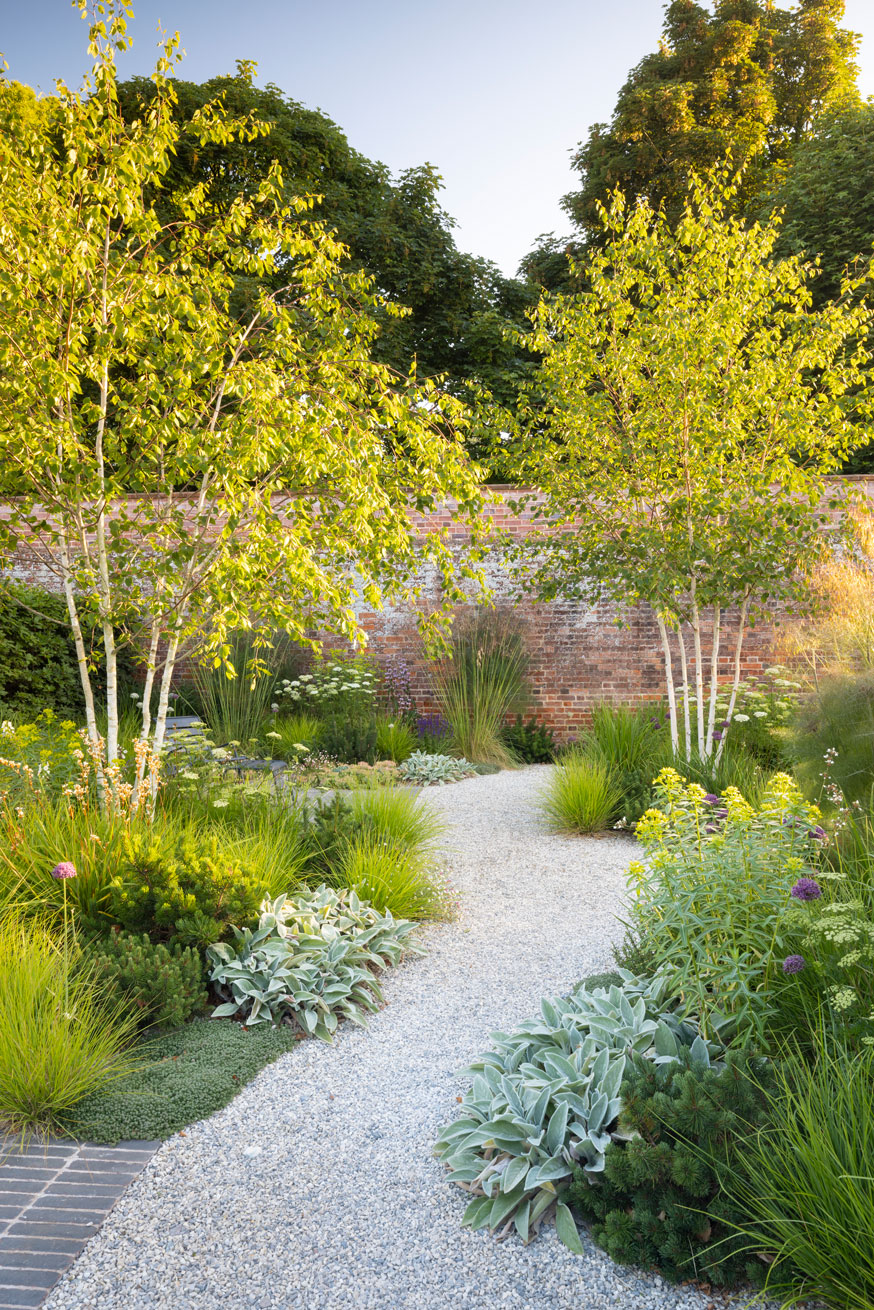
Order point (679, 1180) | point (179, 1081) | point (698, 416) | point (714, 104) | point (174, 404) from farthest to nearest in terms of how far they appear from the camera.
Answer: point (714, 104) → point (698, 416) → point (174, 404) → point (179, 1081) → point (679, 1180)

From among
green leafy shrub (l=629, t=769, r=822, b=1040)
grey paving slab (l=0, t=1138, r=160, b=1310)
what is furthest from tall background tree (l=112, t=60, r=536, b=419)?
grey paving slab (l=0, t=1138, r=160, b=1310)

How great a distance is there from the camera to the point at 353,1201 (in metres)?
2.12

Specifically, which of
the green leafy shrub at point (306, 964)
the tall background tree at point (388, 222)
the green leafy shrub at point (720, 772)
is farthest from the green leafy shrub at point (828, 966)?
the tall background tree at point (388, 222)

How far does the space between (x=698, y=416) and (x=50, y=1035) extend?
5167 millimetres

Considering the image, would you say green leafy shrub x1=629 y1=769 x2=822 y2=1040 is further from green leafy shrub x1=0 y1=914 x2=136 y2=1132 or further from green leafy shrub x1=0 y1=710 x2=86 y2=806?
green leafy shrub x1=0 y1=710 x2=86 y2=806

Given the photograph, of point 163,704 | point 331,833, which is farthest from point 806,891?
point 163,704

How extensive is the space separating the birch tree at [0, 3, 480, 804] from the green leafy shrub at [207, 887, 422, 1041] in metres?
0.95

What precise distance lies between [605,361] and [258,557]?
3.70 m

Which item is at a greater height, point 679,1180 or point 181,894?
point 181,894

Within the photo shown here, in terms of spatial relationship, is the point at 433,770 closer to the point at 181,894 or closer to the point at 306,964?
the point at 306,964

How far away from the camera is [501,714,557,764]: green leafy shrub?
8.66m

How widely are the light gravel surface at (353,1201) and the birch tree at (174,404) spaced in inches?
61.6

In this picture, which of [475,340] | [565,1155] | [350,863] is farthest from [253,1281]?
[475,340]

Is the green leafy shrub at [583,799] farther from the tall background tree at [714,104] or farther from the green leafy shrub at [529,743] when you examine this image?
the tall background tree at [714,104]
